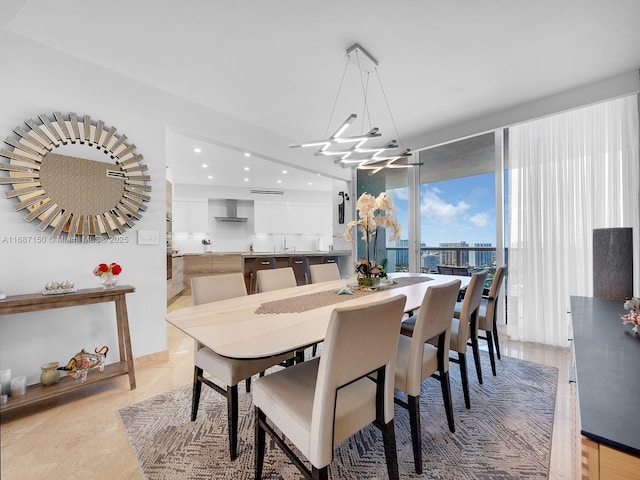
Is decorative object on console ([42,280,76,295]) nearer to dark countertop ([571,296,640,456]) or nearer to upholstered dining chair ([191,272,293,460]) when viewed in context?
upholstered dining chair ([191,272,293,460])

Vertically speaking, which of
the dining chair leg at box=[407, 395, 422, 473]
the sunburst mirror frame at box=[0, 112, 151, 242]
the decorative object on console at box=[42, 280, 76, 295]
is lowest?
the dining chair leg at box=[407, 395, 422, 473]

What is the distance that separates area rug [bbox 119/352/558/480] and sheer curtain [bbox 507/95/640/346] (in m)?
1.18

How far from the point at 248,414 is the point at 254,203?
20.0 feet

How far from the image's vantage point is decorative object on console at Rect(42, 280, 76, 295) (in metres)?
1.92

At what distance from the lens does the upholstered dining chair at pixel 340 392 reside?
3.36ft

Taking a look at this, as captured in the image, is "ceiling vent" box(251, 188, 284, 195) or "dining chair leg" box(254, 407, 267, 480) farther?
"ceiling vent" box(251, 188, 284, 195)

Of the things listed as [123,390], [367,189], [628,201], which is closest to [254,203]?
[367,189]

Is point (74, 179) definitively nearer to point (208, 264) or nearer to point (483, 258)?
point (208, 264)

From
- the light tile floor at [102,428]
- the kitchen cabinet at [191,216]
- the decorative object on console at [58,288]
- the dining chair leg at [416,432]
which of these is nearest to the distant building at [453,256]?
the light tile floor at [102,428]

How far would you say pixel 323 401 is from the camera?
1.03m

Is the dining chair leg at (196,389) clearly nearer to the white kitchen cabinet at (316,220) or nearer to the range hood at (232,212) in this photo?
the range hood at (232,212)

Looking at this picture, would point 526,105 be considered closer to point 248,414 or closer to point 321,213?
point 248,414

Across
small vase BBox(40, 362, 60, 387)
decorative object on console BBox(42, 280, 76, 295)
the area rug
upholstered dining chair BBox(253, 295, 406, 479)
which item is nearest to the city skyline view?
the area rug

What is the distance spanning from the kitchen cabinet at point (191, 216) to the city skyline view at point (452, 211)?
485cm
